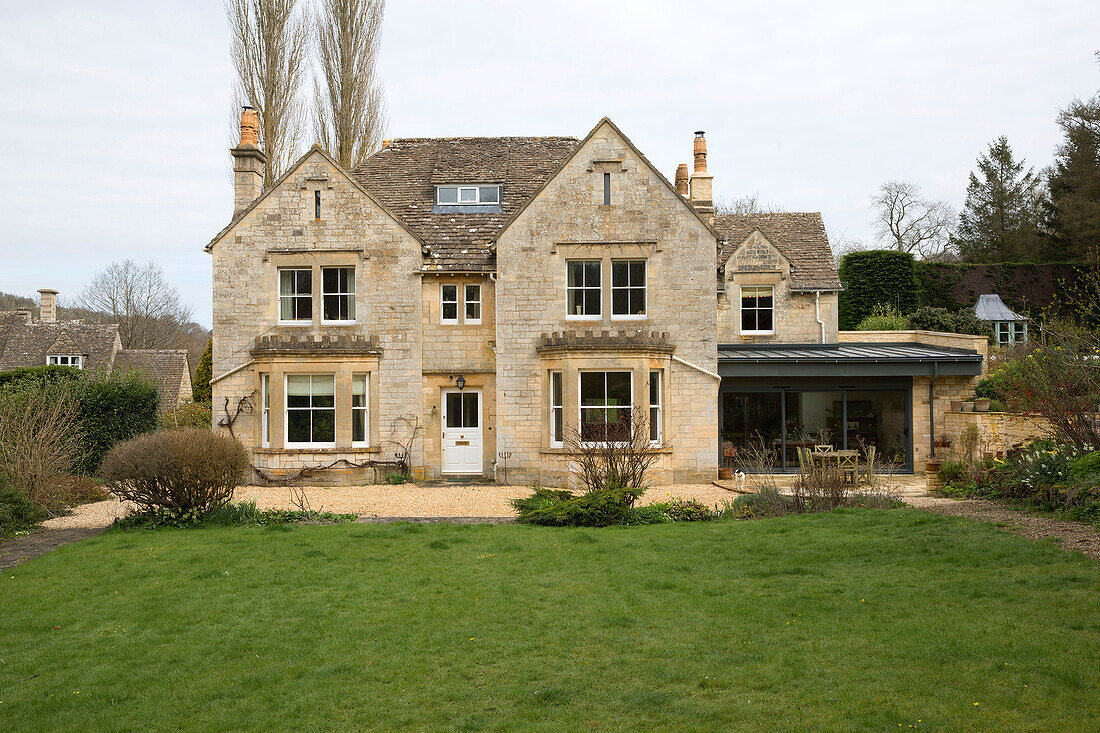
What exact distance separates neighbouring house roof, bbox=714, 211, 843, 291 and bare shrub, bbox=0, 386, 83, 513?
19.2m

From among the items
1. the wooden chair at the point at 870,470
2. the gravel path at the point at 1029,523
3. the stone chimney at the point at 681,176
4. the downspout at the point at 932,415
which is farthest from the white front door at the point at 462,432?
the downspout at the point at 932,415

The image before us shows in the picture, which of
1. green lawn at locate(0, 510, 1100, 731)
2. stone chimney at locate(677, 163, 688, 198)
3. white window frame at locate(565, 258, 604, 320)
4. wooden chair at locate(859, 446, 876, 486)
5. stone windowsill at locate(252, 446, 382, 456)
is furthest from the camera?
stone chimney at locate(677, 163, 688, 198)

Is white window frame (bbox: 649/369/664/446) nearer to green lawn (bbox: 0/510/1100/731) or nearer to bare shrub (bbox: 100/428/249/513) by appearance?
green lawn (bbox: 0/510/1100/731)

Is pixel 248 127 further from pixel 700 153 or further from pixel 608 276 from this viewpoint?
pixel 700 153

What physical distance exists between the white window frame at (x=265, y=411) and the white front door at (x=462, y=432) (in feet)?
14.5

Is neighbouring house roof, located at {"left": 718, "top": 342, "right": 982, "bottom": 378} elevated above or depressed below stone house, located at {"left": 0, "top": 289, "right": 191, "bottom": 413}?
below

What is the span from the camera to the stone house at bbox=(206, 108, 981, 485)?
20438 millimetres

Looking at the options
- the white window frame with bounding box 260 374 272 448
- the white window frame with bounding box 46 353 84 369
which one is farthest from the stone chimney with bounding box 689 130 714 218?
the white window frame with bounding box 46 353 84 369

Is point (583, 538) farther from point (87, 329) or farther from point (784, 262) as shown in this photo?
point (87, 329)

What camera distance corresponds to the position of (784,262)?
2745cm

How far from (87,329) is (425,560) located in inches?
1636

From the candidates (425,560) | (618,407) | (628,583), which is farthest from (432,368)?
(628,583)

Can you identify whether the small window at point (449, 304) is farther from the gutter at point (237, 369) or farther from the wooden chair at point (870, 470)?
the wooden chair at point (870, 470)

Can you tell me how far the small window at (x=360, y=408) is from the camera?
2099 centimetres
